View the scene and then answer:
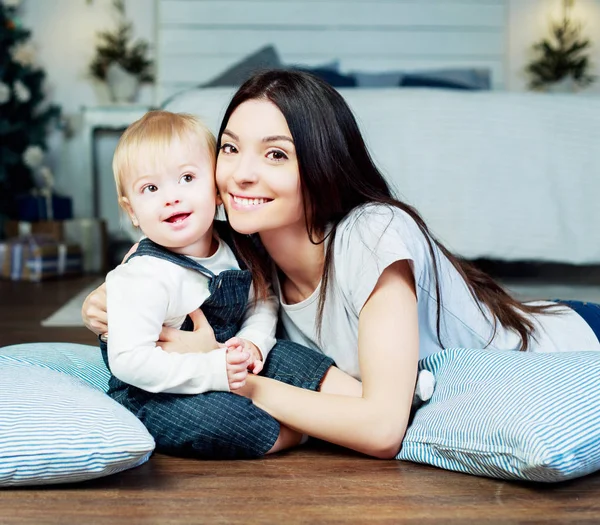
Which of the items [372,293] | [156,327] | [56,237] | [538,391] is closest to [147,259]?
[156,327]

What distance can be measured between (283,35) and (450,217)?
2.72 meters

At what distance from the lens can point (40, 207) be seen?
15.5ft

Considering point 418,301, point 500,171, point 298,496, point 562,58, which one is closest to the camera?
point 298,496

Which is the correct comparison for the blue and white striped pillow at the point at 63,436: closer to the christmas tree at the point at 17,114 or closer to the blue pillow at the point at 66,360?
the blue pillow at the point at 66,360

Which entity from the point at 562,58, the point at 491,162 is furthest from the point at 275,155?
the point at 562,58

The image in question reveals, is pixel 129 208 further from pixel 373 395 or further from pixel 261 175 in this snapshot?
pixel 373 395

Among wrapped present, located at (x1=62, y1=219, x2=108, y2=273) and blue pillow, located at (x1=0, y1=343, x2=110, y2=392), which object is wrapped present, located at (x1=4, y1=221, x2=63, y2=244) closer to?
wrapped present, located at (x1=62, y1=219, x2=108, y2=273)

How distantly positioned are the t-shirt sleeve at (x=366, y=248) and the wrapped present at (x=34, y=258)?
3179 millimetres

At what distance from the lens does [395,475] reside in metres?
1.22

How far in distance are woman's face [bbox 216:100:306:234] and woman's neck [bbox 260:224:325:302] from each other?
0.25ft

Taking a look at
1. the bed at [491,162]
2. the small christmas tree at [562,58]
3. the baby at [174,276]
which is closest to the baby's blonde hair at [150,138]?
the baby at [174,276]

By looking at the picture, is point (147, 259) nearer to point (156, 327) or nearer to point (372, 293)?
point (156, 327)

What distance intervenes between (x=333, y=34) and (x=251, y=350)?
14.7ft

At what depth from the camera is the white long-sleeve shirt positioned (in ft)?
3.97
